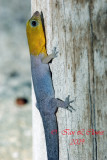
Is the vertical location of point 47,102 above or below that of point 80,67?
below

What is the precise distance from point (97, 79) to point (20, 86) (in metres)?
5.56

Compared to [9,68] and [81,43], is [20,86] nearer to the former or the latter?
[9,68]

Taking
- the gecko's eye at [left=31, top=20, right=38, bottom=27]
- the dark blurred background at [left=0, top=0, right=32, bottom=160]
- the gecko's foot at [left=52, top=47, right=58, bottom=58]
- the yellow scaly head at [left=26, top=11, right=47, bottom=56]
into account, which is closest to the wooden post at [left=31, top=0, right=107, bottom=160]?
the gecko's foot at [left=52, top=47, right=58, bottom=58]

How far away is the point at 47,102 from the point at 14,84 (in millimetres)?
4924

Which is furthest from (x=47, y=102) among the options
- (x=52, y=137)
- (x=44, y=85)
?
(x=52, y=137)

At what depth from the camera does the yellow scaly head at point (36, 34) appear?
2064 mm

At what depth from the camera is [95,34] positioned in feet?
4.97

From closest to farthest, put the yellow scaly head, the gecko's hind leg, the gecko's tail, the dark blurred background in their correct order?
the gecko's hind leg
the gecko's tail
the yellow scaly head
the dark blurred background

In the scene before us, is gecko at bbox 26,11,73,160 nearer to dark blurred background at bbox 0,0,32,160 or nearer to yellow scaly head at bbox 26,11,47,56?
yellow scaly head at bbox 26,11,47,56

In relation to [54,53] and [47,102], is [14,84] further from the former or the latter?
[54,53]

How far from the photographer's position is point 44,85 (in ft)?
7.44

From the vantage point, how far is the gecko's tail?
5.94 ft

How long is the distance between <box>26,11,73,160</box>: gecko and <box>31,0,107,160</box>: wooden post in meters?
0.07

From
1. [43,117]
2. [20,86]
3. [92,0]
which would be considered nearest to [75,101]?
[43,117]
